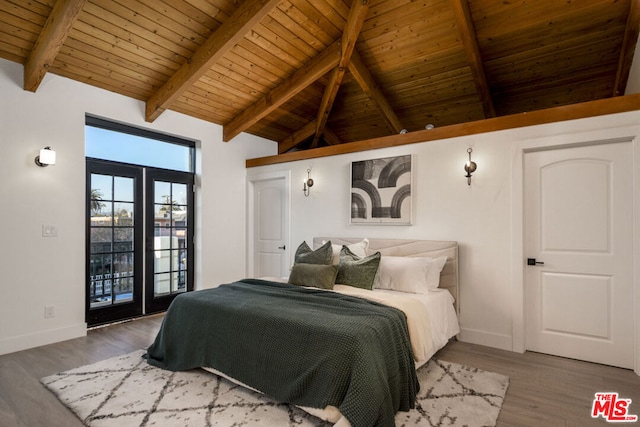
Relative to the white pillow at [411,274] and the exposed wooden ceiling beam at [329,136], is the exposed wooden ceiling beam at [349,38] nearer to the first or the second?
A: the exposed wooden ceiling beam at [329,136]

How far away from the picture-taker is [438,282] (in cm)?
345

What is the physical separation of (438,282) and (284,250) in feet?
8.30

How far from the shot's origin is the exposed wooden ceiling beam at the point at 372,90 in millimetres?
4336

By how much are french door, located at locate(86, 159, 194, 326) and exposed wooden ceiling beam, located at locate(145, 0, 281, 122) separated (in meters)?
0.89

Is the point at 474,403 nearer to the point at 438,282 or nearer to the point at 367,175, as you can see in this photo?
the point at 438,282

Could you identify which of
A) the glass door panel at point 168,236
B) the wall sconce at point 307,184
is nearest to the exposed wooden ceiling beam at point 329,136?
the wall sconce at point 307,184

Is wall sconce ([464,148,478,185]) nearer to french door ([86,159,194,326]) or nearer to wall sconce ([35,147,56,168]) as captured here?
french door ([86,159,194,326])

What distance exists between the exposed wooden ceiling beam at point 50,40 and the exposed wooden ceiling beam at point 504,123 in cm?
Answer: 292

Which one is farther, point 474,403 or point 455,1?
point 455,1

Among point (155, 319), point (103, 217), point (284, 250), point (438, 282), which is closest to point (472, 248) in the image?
point (438, 282)

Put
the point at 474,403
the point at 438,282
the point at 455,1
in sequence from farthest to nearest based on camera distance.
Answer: the point at 438,282, the point at 455,1, the point at 474,403

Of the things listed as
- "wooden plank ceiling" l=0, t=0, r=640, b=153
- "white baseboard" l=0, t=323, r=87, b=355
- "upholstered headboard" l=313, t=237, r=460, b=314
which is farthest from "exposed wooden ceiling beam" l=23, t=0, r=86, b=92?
"upholstered headboard" l=313, t=237, r=460, b=314

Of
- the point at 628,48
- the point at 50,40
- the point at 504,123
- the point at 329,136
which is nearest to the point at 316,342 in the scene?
the point at 504,123

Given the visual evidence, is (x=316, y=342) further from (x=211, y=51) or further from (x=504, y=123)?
(x=211, y=51)
